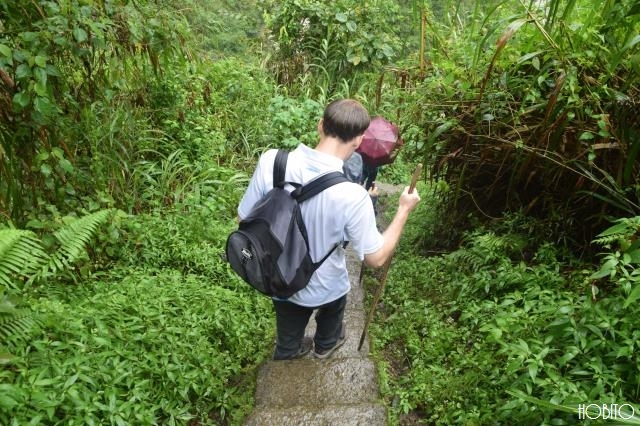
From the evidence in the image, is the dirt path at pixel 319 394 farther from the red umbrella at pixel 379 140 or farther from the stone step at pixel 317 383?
the red umbrella at pixel 379 140

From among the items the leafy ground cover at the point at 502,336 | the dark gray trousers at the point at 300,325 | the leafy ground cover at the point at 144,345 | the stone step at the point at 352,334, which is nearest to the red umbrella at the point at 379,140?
the leafy ground cover at the point at 502,336

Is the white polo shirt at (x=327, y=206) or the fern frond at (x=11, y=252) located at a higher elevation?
the white polo shirt at (x=327, y=206)

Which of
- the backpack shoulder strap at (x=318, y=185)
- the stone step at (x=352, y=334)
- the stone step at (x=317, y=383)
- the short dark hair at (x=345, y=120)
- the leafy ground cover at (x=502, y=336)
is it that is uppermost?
the short dark hair at (x=345, y=120)

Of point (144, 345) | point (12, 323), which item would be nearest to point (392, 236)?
point (144, 345)

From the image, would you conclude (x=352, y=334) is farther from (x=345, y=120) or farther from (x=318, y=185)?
(x=345, y=120)

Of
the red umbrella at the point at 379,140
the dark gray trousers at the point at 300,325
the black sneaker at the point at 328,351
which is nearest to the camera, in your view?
the dark gray trousers at the point at 300,325

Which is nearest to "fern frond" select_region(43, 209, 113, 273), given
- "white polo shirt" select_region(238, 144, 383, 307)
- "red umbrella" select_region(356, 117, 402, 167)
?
"white polo shirt" select_region(238, 144, 383, 307)

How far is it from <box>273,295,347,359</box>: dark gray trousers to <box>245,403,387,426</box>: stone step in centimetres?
52

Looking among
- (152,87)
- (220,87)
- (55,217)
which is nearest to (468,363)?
(55,217)

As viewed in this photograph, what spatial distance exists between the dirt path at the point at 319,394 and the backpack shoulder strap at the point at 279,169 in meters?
1.25

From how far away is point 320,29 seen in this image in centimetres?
791

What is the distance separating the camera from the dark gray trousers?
2.81 m

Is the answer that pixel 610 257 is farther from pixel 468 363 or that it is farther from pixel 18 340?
pixel 18 340

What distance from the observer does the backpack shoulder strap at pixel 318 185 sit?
2.23 meters
